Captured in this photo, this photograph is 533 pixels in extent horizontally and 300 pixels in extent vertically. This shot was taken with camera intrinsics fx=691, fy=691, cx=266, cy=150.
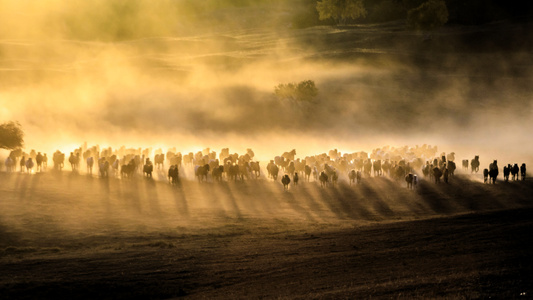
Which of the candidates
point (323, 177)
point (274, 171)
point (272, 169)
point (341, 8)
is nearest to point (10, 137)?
point (272, 169)

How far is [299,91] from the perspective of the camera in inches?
3189

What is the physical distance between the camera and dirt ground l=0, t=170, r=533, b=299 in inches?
879

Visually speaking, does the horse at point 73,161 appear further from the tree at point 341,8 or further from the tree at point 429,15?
the tree at point 341,8

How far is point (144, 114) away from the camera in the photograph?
77000mm

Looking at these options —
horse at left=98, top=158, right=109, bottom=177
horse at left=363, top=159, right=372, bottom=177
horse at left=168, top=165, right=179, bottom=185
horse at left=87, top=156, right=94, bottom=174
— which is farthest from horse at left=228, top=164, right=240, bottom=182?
horse at left=363, top=159, right=372, bottom=177

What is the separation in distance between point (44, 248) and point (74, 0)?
165 m

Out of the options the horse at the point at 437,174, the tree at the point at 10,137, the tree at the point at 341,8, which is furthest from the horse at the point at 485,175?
the tree at the point at 341,8

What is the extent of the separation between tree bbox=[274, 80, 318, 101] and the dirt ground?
122 ft

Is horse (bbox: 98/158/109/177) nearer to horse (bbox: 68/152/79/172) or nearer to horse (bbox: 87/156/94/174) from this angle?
horse (bbox: 87/156/94/174)

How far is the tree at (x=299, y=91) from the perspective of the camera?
265 feet

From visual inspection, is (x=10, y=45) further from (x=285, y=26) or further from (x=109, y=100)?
(x=285, y=26)

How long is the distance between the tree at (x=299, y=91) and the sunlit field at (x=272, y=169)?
4.03 feet

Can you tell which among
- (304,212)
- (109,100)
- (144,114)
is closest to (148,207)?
(304,212)

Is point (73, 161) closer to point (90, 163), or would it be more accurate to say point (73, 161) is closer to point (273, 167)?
point (90, 163)
